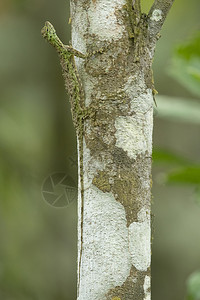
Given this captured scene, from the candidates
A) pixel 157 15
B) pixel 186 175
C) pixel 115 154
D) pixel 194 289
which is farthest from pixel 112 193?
pixel 194 289

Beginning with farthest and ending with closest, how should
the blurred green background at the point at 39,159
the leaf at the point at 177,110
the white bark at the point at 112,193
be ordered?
the blurred green background at the point at 39,159
the leaf at the point at 177,110
the white bark at the point at 112,193

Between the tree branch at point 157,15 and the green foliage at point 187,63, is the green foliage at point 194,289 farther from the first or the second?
the tree branch at point 157,15

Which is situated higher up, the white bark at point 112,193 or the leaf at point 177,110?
the leaf at point 177,110

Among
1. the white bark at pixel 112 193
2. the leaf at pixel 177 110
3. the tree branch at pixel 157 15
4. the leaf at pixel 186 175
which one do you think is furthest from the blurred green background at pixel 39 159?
the tree branch at pixel 157 15

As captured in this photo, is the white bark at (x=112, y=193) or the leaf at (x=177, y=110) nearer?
the white bark at (x=112, y=193)

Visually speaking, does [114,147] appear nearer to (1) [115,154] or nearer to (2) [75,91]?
(1) [115,154]
